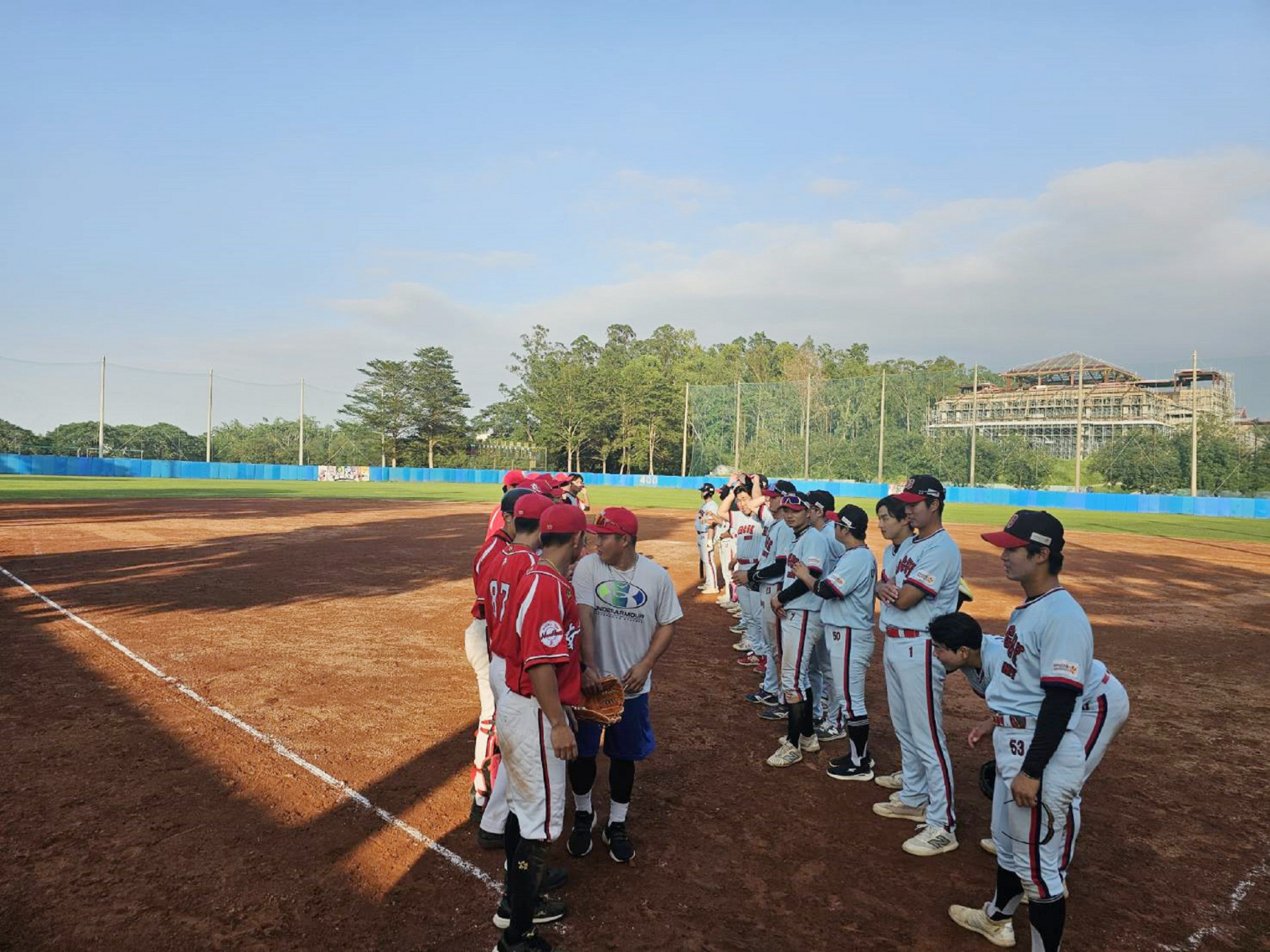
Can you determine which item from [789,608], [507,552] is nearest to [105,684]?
[507,552]

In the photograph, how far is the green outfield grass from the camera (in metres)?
31.2

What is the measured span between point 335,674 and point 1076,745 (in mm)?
7048

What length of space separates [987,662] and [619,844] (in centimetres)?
237

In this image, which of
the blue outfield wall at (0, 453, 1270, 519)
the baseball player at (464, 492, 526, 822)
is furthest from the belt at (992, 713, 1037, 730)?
the blue outfield wall at (0, 453, 1270, 519)

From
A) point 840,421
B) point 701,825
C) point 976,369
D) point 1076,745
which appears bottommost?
point 701,825

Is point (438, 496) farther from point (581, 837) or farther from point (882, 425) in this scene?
point (581, 837)

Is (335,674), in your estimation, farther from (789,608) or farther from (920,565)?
(920,565)

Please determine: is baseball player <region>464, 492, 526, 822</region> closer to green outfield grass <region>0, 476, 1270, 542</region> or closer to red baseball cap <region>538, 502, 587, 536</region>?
red baseball cap <region>538, 502, 587, 536</region>

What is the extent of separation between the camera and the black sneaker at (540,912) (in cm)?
357

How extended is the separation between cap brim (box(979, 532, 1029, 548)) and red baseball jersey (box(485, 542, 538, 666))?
223cm

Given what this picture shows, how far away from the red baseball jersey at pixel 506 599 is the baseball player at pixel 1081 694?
2.17 metres

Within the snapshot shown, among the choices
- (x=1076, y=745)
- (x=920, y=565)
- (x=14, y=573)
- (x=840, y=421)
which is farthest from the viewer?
(x=840, y=421)

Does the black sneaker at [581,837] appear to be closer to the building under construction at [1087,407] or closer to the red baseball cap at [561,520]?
the red baseball cap at [561,520]

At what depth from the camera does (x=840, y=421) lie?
63000mm
